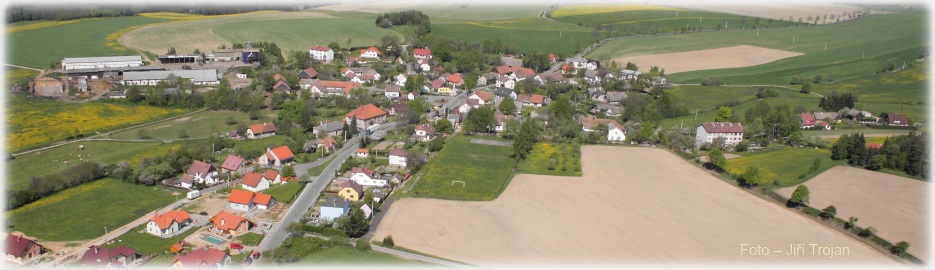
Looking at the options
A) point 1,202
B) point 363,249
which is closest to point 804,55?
point 363,249

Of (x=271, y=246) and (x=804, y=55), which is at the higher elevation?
(x=804, y=55)

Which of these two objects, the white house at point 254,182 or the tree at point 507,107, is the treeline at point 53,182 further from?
the tree at point 507,107

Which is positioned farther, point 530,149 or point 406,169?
point 530,149

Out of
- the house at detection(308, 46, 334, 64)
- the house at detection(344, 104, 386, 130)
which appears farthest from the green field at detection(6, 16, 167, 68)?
the house at detection(344, 104, 386, 130)

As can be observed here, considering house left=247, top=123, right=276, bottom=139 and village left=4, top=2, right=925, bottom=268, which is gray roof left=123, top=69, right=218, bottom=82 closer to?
village left=4, top=2, right=925, bottom=268

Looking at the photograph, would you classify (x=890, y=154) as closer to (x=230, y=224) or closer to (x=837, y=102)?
(x=837, y=102)

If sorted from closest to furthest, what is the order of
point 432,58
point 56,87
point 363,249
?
point 363,249, point 56,87, point 432,58

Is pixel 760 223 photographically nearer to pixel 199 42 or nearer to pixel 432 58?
pixel 432 58

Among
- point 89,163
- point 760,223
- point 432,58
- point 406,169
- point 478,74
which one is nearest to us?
point 760,223
